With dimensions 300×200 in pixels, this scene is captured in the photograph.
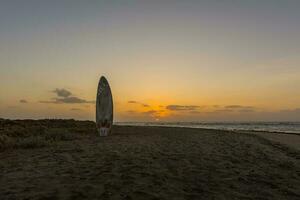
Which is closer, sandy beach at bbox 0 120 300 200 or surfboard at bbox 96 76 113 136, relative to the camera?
sandy beach at bbox 0 120 300 200

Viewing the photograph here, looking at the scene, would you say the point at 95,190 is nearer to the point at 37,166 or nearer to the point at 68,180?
the point at 68,180

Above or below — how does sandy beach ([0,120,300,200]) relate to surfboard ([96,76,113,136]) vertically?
below

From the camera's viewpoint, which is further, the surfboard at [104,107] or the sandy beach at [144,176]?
the surfboard at [104,107]

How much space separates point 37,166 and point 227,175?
18.6 feet

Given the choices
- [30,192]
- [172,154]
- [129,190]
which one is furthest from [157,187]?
[172,154]

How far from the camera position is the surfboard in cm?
2527

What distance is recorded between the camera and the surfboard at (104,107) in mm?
25266

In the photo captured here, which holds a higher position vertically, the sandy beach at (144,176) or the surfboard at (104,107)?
the surfboard at (104,107)

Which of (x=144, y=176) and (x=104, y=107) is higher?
(x=104, y=107)

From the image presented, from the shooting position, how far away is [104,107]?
2588cm

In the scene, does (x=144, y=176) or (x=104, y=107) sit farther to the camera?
(x=104, y=107)

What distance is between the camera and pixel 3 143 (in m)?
16.0

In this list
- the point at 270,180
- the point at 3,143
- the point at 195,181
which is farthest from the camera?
the point at 3,143

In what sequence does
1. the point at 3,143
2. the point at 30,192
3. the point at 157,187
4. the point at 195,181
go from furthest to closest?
the point at 3,143 < the point at 195,181 < the point at 157,187 < the point at 30,192
